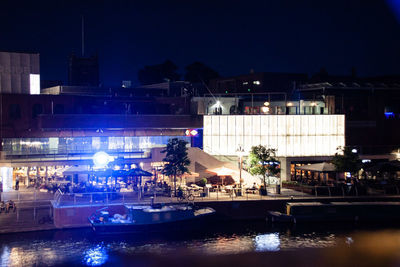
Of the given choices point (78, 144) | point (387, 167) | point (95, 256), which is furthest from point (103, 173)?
point (387, 167)

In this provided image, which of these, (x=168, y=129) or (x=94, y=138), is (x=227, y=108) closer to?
(x=168, y=129)

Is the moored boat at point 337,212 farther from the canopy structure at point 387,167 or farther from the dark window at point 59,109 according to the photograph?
the dark window at point 59,109

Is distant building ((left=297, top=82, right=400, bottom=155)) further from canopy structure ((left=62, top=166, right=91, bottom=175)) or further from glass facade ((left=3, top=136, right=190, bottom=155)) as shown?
canopy structure ((left=62, top=166, right=91, bottom=175))

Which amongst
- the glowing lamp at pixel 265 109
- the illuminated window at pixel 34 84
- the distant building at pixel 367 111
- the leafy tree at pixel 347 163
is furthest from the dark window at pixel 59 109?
the distant building at pixel 367 111

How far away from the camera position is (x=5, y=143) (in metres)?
55.7

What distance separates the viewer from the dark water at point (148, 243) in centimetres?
3647

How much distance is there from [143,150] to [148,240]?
65.5ft

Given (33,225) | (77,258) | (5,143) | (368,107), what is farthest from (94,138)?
(368,107)

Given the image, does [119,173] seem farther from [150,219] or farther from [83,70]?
[83,70]

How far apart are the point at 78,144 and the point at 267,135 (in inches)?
832

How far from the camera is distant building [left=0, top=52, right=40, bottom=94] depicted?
57625 millimetres

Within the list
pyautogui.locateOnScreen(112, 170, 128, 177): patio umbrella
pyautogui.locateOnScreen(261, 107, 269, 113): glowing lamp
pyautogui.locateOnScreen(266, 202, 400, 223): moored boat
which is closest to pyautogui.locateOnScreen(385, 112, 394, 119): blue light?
pyautogui.locateOnScreen(261, 107, 269, 113): glowing lamp

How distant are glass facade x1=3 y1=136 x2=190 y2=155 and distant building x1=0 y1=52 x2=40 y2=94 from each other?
5964mm

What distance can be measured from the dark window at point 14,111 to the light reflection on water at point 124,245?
755 inches
